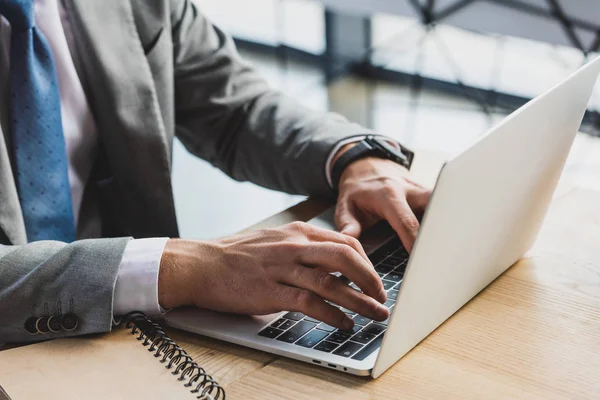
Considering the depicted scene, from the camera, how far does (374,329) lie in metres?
0.95

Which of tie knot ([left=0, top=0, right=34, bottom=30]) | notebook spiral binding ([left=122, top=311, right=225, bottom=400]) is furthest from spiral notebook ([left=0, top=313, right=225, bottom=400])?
tie knot ([left=0, top=0, right=34, bottom=30])

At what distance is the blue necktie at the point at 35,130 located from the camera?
1.29m

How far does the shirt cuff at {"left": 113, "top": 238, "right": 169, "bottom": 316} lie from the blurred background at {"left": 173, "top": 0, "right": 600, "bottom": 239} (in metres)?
1.88

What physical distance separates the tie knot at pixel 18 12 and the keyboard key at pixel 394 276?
26.6 inches

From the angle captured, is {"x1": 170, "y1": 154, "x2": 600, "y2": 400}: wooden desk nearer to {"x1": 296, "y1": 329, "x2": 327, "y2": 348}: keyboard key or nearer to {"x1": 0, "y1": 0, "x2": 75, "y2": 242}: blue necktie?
{"x1": 296, "y1": 329, "x2": 327, "y2": 348}: keyboard key

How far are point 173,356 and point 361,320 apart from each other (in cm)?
22

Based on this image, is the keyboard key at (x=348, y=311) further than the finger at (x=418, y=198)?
No

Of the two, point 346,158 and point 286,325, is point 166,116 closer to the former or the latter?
point 346,158

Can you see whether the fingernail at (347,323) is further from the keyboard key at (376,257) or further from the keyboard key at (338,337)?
the keyboard key at (376,257)

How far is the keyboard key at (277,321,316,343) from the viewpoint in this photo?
3.10 feet

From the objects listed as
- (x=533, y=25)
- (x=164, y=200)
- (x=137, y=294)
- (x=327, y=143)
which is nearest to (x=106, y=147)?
(x=164, y=200)

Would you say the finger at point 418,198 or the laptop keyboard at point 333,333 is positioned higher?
the finger at point 418,198

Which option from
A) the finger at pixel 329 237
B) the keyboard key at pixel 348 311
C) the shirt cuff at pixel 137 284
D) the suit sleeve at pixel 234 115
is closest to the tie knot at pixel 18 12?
the suit sleeve at pixel 234 115

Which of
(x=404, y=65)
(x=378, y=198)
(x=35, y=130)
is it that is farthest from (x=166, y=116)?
(x=404, y=65)
